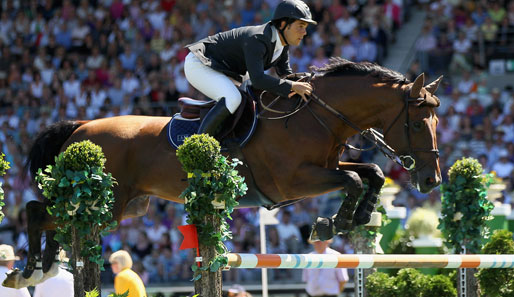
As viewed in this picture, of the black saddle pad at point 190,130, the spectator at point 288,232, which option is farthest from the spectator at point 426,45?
the black saddle pad at point 190,130

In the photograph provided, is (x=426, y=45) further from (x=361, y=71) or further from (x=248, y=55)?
(x=248, y=55)

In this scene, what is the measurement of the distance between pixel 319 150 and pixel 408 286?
1803 mm

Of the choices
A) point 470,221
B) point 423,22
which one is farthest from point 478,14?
point 470,221

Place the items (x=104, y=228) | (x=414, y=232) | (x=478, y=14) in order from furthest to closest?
(x=478, y=14) → (x=414, y=232) → (x=104, y=228)

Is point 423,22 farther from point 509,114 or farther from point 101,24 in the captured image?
point 101,24

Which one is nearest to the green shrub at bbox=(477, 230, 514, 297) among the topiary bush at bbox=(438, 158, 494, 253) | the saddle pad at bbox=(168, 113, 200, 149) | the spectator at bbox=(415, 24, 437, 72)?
the topiary bush at bbox=(438, 158, 494, 253)

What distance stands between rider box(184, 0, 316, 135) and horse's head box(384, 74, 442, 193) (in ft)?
2.44

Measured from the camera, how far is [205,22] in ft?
54.7

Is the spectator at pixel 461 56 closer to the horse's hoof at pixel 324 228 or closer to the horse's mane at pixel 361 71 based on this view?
the horse's mane at pixel 361 71

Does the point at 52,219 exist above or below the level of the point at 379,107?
below

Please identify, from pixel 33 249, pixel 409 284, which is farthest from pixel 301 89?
pixel 33 249

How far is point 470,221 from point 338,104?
5.49 ft

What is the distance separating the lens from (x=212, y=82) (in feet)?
23.2

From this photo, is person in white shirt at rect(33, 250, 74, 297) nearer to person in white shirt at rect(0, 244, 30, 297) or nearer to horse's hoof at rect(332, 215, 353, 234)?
person in white shirt at rect(0, 244, 30, 297)
